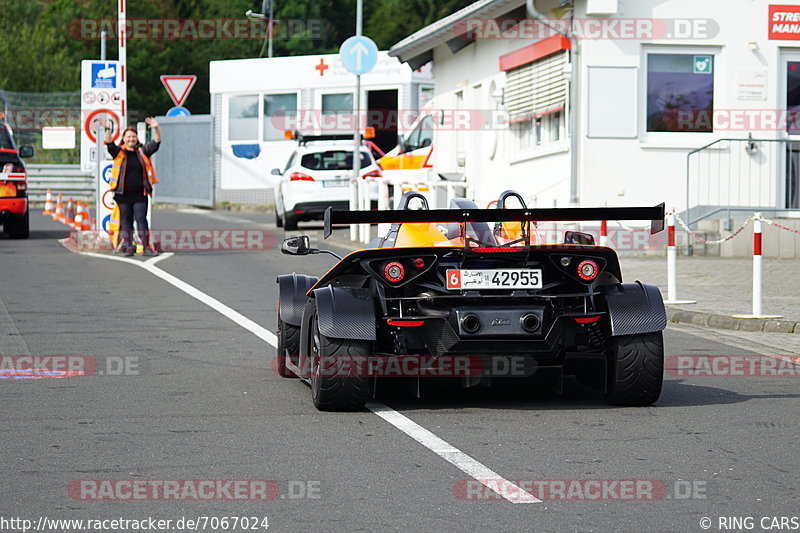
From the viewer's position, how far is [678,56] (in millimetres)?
22641

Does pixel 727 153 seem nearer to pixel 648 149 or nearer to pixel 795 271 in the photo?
pixel 648 149

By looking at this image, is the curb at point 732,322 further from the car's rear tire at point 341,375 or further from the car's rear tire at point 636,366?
the car's rear tire at point 341,375

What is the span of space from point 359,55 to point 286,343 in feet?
54.6

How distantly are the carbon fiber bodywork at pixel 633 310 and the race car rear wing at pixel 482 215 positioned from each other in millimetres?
478

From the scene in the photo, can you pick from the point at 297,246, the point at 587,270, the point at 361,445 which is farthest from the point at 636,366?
the point at 297,246

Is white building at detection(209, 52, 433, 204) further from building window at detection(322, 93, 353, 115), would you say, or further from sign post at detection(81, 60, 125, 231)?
sign post at detection(81, 60, 125, 231)

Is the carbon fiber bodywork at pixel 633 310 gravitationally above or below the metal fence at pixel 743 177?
below

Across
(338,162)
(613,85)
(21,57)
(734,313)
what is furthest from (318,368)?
(21,57)

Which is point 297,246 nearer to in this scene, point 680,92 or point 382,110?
point 680,92

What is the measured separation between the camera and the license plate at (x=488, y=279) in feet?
25.9

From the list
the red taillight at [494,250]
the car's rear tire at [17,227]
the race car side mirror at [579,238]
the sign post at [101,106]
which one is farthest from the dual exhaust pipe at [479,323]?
the car's rear tire at [17,227]
